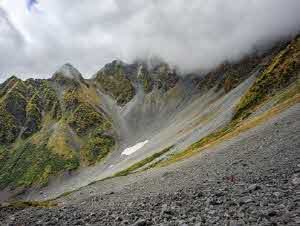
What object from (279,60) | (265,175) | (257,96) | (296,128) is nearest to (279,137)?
(296,128)

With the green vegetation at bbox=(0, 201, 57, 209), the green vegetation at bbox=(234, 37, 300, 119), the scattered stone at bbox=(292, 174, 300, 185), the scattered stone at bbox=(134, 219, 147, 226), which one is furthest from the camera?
the green vegetation at bbox=(234, 37, 300, 119)

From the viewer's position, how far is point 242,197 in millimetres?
18516

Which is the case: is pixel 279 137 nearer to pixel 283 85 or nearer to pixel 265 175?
pixel 265 175

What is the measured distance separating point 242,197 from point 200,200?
3034mm

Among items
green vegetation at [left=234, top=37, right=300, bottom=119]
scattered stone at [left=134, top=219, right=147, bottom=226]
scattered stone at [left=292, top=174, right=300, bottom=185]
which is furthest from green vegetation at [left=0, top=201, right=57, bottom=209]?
green vegetation at [left=234, top=37, right=300, bottom=119]

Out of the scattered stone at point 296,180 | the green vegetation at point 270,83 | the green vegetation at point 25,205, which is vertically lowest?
the scattered stone at point 296,180

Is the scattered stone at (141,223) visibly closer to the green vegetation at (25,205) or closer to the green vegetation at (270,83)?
the green vegetation at (25,205)

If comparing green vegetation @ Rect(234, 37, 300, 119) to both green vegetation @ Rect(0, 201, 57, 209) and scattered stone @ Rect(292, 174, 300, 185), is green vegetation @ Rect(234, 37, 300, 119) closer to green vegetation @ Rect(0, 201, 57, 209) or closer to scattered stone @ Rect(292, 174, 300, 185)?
green vegetation @ Rect(0, 201, 57, 209)

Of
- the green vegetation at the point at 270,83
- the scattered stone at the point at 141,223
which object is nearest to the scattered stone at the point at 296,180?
the scattered stone at the point at 141,223

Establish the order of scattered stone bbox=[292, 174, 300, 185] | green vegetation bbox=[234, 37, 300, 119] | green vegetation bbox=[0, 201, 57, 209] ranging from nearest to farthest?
scattered stone bbox=[292, 174, 300, 185], green vegetation bbox=[0, 201, 57, 209], green vegetation bbox=[234, 37, 300, 119]

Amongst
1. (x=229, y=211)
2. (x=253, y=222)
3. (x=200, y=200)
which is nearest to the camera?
(x=253, y=222)

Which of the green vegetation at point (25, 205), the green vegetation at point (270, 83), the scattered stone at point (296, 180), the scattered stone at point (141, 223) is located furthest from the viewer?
the green vegetation at point (270, 83)

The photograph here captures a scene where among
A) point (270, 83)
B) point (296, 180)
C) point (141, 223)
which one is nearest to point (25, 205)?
Result: point (141, 223)

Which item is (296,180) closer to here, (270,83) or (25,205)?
(25,205)
